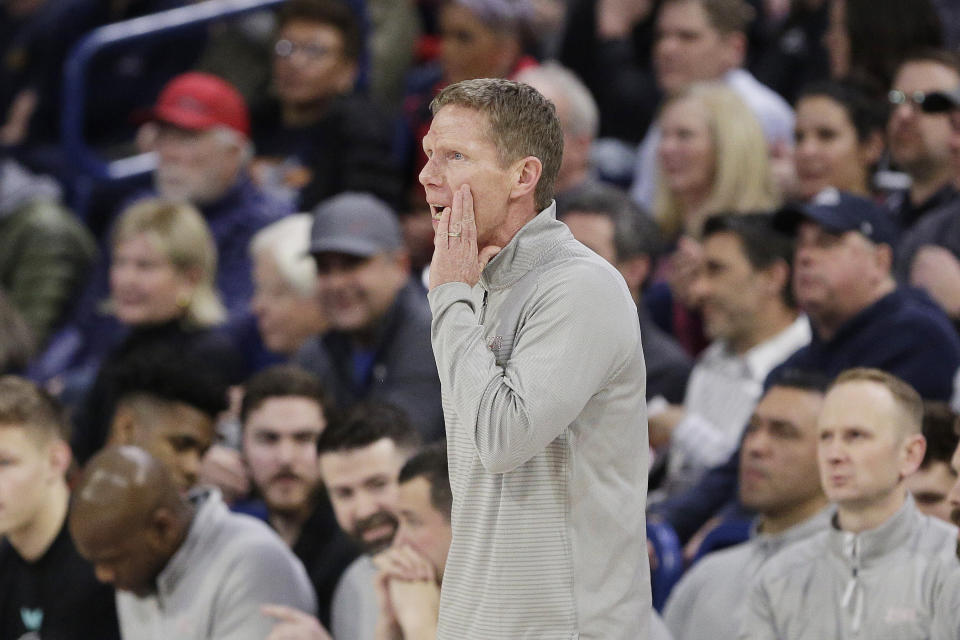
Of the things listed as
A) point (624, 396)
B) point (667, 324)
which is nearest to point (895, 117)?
point (667, 324)

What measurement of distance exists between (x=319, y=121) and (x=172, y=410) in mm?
2743

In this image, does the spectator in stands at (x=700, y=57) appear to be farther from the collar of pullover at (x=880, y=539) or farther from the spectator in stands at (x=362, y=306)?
the collar of pullover at (x=880, y=539)

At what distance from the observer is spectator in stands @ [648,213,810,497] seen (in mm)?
5500

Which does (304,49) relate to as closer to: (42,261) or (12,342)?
(42,261)

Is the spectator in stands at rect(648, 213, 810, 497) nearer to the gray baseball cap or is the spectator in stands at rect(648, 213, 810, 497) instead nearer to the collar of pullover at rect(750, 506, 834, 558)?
the collar of pullover at rect(750, 506, 834, 558)

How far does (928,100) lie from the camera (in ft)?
18.6

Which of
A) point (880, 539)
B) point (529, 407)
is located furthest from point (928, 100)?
point (529, 407)

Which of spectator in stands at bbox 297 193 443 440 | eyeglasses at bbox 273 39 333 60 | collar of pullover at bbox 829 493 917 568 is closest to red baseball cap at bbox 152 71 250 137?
eyeglasses at bbox 273 39 333 60

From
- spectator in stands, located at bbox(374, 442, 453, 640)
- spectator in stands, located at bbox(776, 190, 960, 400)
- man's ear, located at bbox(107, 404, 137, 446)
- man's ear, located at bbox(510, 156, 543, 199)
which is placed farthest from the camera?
man's ear, located at bbox(107, 404, 137, 446)

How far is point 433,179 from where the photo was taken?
104 inches

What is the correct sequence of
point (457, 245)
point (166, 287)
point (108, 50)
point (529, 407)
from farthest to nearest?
point (108, 50), point (166, 287), point (457, 245), point (529, 407)

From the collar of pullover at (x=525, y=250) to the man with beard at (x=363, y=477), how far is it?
1.81m

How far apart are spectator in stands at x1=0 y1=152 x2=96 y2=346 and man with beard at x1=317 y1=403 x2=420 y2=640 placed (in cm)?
322

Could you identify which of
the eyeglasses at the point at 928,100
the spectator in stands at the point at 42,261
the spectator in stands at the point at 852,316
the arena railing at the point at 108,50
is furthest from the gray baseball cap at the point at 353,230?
the arena railing at the point at 108,50
